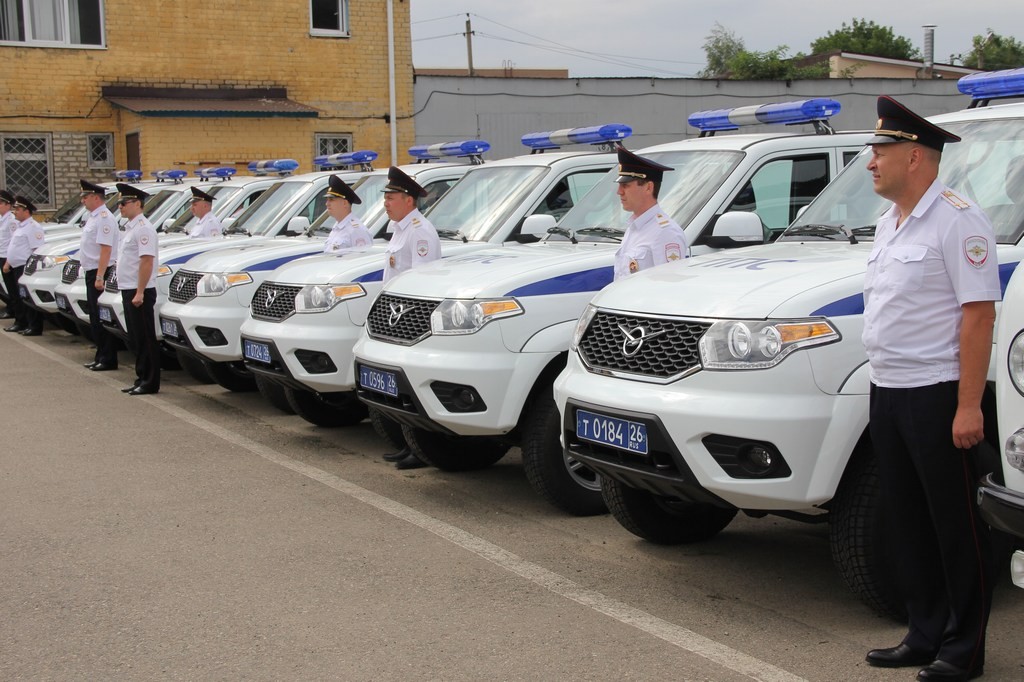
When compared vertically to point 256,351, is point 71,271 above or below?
above

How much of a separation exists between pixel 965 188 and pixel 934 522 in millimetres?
1838

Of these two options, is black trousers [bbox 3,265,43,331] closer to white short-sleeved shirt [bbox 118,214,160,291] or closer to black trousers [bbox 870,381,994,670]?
white short-sleeved shirt [bbox 118,214,160,291]

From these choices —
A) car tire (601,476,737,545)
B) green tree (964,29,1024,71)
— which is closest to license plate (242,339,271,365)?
car tire (601,476,737,545)

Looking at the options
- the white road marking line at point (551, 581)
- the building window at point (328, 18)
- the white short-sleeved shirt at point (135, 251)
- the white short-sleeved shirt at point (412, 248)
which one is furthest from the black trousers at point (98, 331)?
the building window at point (328, 18)

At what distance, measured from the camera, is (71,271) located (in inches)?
543

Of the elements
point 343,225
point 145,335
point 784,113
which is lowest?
point 145,335

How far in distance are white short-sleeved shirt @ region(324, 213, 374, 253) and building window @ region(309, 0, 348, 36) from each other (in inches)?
751

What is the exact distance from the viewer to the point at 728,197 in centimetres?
707

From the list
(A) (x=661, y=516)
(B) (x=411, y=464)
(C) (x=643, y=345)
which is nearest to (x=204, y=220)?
(B) (x=411, y=464)

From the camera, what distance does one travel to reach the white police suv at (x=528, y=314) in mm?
6203

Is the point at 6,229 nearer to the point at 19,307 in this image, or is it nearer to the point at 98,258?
the point at 19,307

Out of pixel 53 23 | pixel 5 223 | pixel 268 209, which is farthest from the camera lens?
pixel 53 23

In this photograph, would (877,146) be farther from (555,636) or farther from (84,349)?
(84,349)

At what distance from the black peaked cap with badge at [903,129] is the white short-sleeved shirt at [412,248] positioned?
407 centimetres
